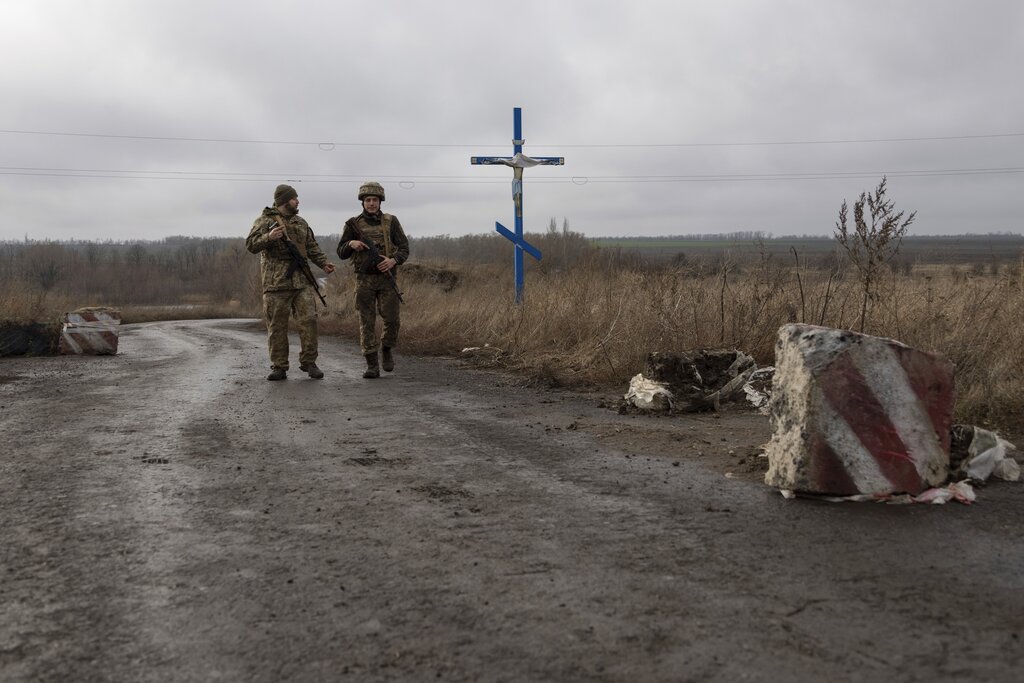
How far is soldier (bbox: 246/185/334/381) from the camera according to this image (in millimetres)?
9195

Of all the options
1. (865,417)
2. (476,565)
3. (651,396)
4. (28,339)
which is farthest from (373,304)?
(28,339)

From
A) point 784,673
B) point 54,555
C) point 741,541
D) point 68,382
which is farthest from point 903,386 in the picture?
point 68,382

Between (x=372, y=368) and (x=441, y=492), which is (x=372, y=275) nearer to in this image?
(x=372, y=368)

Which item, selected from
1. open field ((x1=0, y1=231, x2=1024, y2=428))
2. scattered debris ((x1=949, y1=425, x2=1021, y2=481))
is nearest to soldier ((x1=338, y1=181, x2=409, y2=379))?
open field ((x1=0, y1=231, x2=1024, y2=428))

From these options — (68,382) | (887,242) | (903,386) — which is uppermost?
(887,242)

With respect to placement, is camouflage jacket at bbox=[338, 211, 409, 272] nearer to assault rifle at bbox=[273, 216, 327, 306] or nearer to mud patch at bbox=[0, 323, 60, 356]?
assault rifle at bbox=[273, 216, 327, 306]

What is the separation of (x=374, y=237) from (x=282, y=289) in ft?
3.98

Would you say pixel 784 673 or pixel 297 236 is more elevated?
pixel 297 236

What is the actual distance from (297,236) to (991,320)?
7.21 m

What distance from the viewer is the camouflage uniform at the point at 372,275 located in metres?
9.31

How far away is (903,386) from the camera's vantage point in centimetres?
402

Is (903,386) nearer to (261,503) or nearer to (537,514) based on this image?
(537,514)

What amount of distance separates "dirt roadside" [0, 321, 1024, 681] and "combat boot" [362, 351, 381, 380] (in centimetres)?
346

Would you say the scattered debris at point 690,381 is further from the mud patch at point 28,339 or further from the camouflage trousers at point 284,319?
the mud patch at point 28,339
